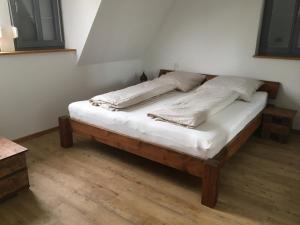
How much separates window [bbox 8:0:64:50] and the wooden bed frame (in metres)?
1.09

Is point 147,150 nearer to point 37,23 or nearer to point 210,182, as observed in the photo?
point 210,182

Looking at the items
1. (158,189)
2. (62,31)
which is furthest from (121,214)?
(62,31)

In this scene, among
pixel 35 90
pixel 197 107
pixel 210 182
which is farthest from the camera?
pixel 35 90

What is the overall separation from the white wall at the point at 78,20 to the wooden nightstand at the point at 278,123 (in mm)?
2400

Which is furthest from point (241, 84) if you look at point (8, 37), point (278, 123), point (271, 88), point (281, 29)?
point (8, 37)

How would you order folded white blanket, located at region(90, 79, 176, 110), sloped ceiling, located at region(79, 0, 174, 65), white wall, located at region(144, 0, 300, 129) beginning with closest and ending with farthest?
folded white blanket, located at region(90, 79, 176, 110), sloped ceiling, located at region(79, 0, 174, 65), white wall, located at region(144, 0, 300, 129)

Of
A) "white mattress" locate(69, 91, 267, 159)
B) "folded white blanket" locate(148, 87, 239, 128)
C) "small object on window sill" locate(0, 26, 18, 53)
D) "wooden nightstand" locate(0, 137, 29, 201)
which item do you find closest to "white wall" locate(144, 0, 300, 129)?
"white mattress" locate(69, 91, 267, 159)

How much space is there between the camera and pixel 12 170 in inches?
77.8

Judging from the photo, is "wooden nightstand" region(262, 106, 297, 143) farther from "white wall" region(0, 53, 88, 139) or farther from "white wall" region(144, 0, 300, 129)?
"white wall" region(0, 53, 88, 139)

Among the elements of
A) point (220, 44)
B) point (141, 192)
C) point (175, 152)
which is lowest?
point (141, 192)

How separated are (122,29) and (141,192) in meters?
2.34

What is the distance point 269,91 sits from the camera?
3328 millimetres

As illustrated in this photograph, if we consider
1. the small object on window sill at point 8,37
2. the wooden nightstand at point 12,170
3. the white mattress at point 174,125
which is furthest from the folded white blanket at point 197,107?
the small object on window sill at point 8,37

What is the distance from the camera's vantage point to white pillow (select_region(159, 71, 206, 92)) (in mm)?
3422
